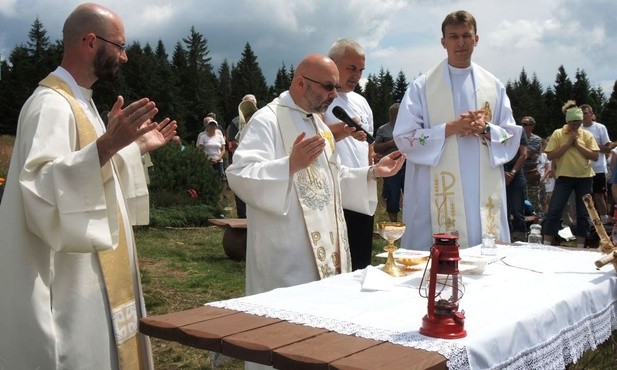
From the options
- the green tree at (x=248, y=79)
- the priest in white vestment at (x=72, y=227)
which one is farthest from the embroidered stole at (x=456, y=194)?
the green tree at (x=248, y=79)

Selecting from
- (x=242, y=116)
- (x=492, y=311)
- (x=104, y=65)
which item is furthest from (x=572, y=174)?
(x=104, y=65)

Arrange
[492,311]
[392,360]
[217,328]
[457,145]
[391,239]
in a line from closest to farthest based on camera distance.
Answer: [392,360]
[217,328]
[492,311]
[391,239]
[457,145]

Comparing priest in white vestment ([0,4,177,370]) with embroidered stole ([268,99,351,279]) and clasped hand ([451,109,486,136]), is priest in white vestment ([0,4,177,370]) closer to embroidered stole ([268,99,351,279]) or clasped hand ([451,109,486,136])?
embroidered stole ([268,99,351,279])

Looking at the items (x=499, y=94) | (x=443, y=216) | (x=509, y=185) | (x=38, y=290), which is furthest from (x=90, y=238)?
(x=509, y=185)

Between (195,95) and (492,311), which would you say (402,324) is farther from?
(195,95)

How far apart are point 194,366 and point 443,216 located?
1.98 m

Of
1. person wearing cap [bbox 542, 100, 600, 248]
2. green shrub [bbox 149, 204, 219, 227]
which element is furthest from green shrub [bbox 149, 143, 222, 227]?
person wearing cap [bbox 542, 100, 600, 248]

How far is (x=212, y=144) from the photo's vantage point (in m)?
13.3

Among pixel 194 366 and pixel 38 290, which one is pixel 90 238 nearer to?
pixel 38 290

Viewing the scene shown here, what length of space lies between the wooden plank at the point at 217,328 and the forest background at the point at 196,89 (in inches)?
1743

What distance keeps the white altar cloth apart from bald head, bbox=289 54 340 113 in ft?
3.85

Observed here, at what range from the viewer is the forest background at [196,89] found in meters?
53.3

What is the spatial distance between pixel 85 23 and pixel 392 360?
2.04 meters

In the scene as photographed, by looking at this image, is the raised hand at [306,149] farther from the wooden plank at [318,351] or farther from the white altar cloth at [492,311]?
the wooden plank at [318,351]
